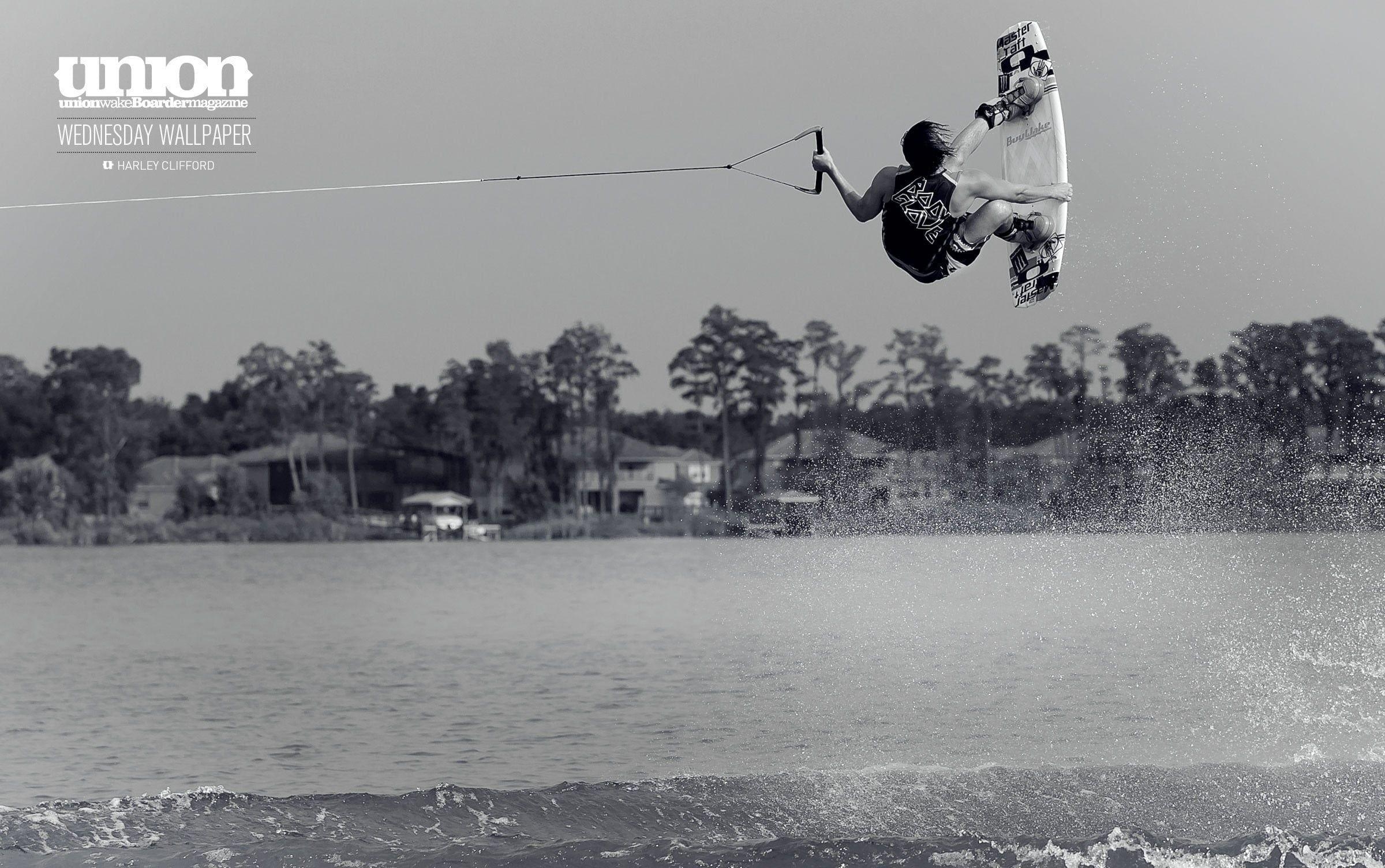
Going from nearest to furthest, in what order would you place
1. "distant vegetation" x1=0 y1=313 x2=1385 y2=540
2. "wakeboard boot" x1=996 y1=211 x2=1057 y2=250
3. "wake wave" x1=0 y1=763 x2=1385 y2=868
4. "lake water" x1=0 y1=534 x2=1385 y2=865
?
"wake wave" x1=0 y1=763 x2=1385 y2=868
"wakeboard boot" x1=996 y1=211 x2=1057 y2=250
"lake water" x1=0 y1=534 x2=1385 y2=865
"distant vegetation" x1=0 y1=313 x2=1385 y2=540

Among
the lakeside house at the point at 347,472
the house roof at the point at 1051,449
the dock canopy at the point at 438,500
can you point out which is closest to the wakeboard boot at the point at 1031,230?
the house roof at the point at 1051,449

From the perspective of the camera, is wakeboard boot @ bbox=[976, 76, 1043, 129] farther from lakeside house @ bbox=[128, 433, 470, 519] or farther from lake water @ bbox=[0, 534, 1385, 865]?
lakeside house @ bbox=[128, 433, 470, 519]

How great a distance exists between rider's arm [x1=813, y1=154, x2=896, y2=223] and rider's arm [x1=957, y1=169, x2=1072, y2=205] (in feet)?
1.18

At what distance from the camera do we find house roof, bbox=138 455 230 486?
7619 cm

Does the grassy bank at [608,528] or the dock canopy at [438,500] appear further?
the dock canopy at [438,500]

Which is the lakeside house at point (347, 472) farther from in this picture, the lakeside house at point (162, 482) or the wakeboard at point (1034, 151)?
the wakeboard at point (1034, 151)

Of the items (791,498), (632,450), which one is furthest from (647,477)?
(791,498)

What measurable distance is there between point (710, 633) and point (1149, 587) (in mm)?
9215

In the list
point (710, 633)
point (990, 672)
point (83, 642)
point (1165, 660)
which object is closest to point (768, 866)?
point (990, 672)

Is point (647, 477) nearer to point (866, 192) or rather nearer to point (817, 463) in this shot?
point (817, 463)

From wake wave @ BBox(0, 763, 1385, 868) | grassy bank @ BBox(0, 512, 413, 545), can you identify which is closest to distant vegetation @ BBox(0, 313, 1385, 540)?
grassy bank @ BBox(0, 512, 413, 545)

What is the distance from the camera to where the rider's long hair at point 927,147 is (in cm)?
643

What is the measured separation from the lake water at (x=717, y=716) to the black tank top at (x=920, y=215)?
3230 mm

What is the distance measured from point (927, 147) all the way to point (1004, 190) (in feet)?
1.54
